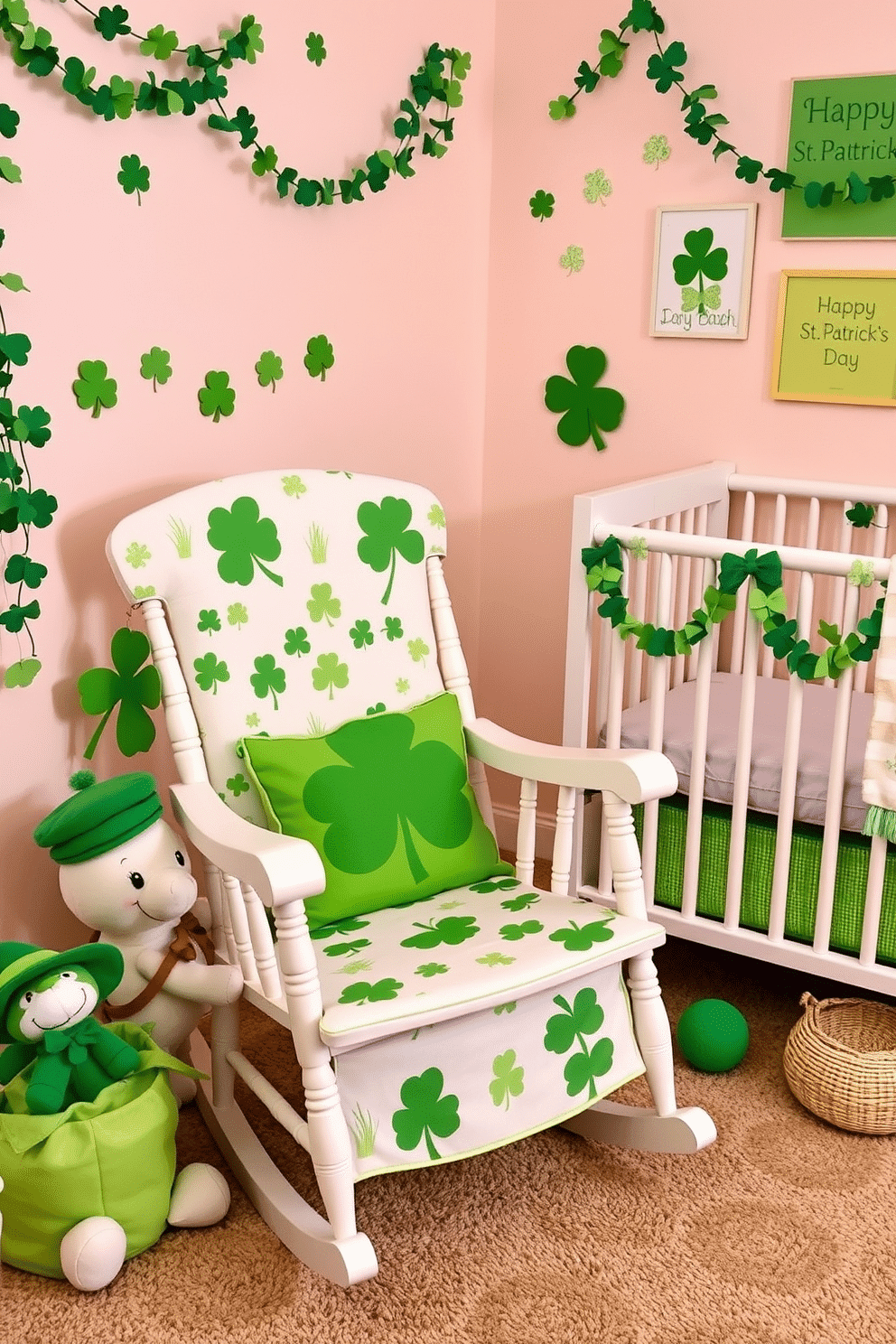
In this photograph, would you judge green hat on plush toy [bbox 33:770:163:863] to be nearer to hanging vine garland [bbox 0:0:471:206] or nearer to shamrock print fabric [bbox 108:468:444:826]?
shamrock print fabric [bbox 108:468:444:826]

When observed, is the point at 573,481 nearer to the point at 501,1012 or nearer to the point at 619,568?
the point at 619,568

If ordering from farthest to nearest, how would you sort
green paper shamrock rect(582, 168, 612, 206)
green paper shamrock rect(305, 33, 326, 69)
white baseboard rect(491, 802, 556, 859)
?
white baseboard rect(491, 802, 556, 859) → green paper shamrock rect(582, 168, 612, 206) → green paper shamrock rect(305, 33, 326, 69)

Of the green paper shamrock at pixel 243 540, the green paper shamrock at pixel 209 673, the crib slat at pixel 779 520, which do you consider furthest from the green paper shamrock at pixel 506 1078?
the crib slat at pixel 779 520

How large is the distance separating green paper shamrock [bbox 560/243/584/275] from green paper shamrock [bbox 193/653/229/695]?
1187mm

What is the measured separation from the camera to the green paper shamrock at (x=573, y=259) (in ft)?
8.31

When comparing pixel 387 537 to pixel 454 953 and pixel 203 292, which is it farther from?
pixel 454 953

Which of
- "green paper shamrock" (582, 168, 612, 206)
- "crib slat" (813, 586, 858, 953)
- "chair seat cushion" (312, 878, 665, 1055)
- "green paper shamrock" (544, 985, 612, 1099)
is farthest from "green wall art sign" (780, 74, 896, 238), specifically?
"green paper shamrock" (544, 985, 612, 1099)

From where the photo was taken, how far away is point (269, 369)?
7.17ft

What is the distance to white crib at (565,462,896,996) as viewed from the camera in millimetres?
1930

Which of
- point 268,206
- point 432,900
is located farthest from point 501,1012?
point 268,206

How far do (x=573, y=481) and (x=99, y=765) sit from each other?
113 centimetres

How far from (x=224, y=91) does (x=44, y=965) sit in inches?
49.9

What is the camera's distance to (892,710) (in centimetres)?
181

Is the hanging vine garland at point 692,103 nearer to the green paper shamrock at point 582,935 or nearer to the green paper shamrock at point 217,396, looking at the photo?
the green paper shamrock at point 217,396
